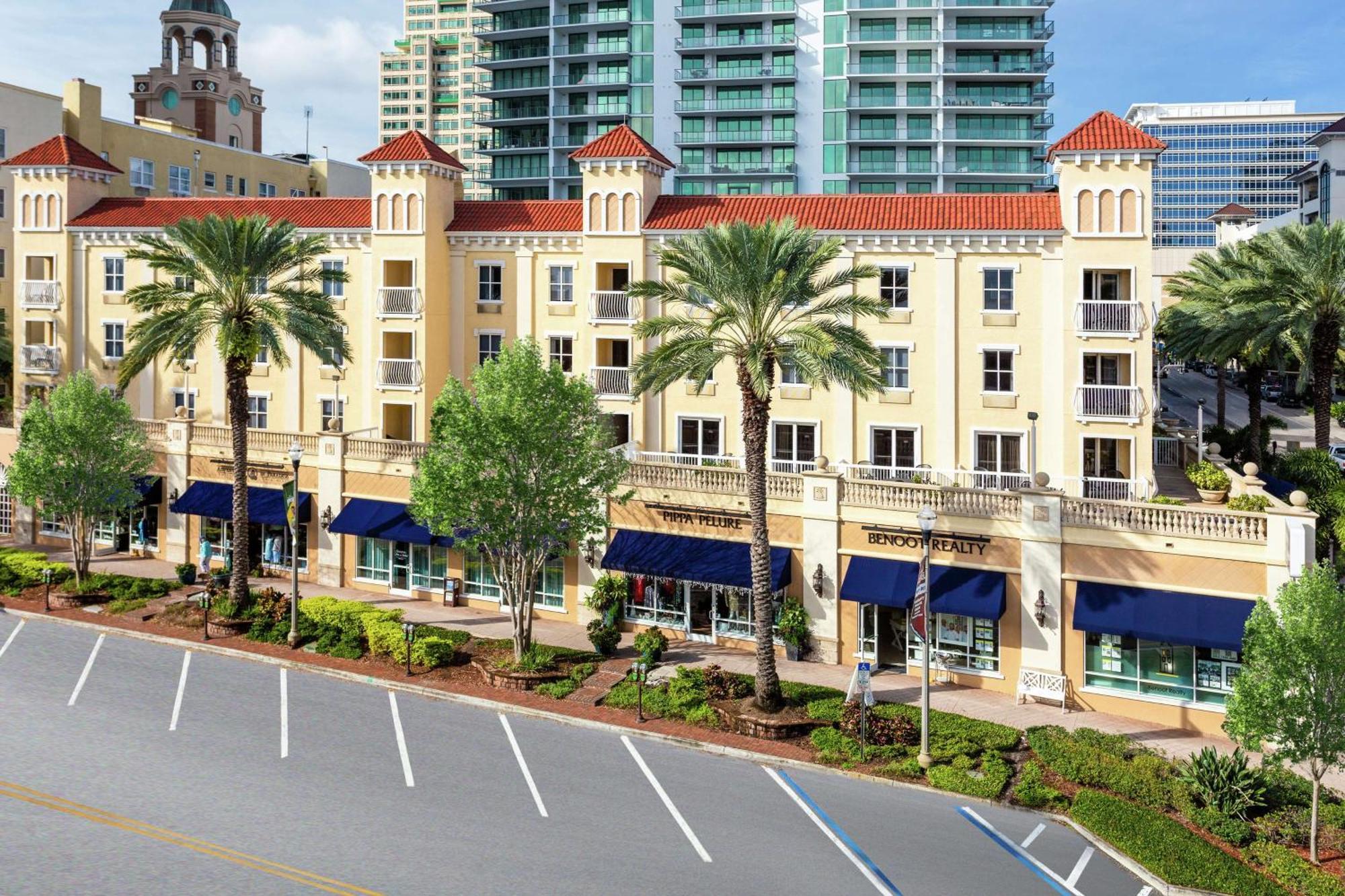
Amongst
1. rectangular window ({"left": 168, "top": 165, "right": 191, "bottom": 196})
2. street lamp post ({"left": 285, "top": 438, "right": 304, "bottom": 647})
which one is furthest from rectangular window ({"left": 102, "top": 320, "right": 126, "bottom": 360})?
street lamp post ({"left": 285, "top": 438, "right": 304, "bottom": 647})

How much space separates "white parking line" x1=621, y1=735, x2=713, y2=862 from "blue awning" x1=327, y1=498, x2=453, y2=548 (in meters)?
14.8

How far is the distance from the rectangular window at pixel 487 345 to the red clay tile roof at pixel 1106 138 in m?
23.5

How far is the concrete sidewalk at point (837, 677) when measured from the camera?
28.5 meters

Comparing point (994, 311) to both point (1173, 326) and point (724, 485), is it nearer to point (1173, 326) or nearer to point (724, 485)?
point (724, 485)

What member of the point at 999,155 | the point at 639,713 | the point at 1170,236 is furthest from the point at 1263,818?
the point at 1170,236

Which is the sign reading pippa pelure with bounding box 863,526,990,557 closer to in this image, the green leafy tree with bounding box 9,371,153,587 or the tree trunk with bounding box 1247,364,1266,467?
the tree trunk with bounding box 1247,364,1266,467

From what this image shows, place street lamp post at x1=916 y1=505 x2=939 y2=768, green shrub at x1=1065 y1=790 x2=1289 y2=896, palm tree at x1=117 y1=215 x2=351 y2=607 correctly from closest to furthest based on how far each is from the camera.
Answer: green shrub at x1=1065 y1=790 x2=1289 y2=896, street lamp post at x1=916 y1=505 x2=939 y2=768, palm tree at x1=117 y1=215 x2=351 y2=607

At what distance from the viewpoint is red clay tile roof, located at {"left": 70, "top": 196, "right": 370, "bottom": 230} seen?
48.1 m

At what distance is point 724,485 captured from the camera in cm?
3541

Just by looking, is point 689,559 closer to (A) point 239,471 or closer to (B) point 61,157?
(A) point 239,471

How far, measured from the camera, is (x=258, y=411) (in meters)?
50.0

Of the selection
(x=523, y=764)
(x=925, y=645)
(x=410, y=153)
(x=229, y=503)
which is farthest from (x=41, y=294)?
(x=925, y=645)

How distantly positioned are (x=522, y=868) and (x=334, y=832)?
13.3 feet

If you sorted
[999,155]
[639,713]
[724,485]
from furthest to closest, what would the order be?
1. [999,155]
2. [724,485]
3. [639,713]
